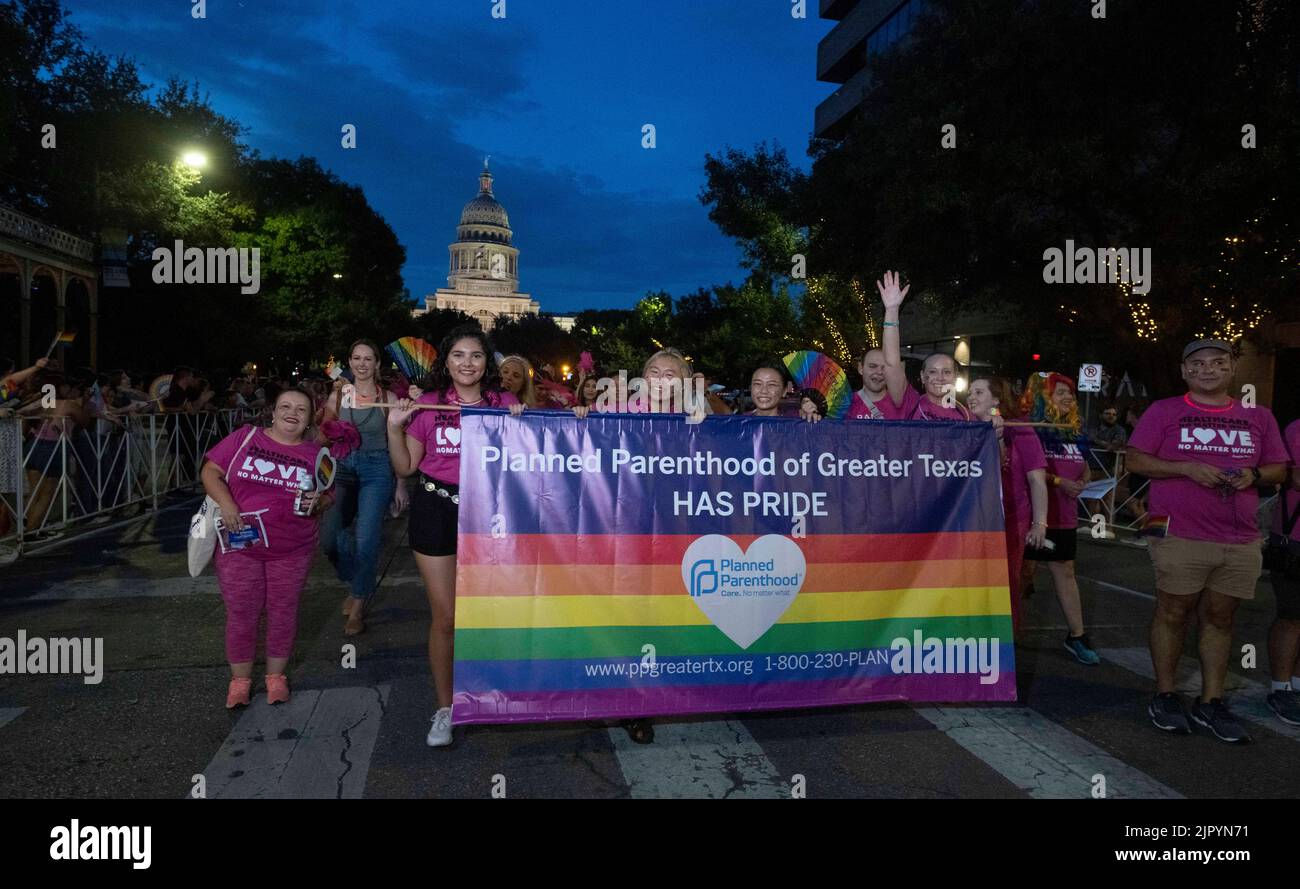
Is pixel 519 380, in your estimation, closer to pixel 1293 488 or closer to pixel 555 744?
pixel 555 744

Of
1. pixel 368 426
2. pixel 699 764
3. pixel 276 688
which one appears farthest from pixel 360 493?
pixel 699 764

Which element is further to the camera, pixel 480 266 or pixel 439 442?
pixel 480 266

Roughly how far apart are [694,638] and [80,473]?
9.28 metres

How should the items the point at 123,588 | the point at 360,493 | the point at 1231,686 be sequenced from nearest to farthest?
the point at 1231,686 → the point at 360,493 → the point at 123,588

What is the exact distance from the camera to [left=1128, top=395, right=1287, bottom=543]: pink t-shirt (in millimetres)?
4371

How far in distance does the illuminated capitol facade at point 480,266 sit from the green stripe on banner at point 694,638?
162 metres

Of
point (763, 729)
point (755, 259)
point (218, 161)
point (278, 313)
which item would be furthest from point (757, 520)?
point (278, 313)

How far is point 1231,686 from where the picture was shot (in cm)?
526

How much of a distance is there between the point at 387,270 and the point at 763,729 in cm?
5927

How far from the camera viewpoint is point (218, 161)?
33.1 m

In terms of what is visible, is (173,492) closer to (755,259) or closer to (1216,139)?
(1216,139)

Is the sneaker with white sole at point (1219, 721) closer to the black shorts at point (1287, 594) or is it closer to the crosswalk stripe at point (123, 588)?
the black shorts at point (1287, 594)

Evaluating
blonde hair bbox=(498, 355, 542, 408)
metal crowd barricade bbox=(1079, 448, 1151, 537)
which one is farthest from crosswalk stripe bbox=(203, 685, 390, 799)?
metal crowd barricade bbox=(1079, 448, 1151, 537)

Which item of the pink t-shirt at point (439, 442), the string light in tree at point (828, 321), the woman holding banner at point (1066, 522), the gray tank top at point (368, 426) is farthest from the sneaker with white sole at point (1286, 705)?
the string light in tree at point (828, 321)
